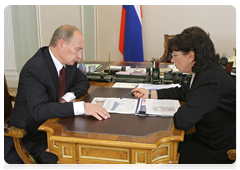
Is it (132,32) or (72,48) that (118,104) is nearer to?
(72,48)

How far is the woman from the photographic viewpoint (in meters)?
1.46

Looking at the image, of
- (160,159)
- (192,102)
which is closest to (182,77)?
(192,102)

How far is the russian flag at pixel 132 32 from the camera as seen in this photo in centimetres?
504

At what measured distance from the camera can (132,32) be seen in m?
5.09

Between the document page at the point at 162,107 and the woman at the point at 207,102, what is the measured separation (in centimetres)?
16

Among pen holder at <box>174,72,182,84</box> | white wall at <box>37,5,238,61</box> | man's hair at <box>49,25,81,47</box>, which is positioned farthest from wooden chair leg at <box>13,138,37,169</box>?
white wall at <box>37,5,238,61</box>

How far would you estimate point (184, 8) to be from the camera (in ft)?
17.1

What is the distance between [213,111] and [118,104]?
2.24 ft

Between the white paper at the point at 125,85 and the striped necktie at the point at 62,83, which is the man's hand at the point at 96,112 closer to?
the striped necktie at the point at 62,83

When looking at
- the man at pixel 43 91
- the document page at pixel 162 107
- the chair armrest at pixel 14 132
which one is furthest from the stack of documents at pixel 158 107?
the chair armrest at pixel 14 132

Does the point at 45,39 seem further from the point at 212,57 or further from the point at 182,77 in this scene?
the point at 212,57

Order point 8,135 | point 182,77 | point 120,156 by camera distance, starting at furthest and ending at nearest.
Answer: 1. point 182,77
2. point 8,135
3. point 120,156

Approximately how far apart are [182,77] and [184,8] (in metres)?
3.23

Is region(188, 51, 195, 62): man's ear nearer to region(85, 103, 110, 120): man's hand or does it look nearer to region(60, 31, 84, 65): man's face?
region(85, 103, 110, 120): man's hand
